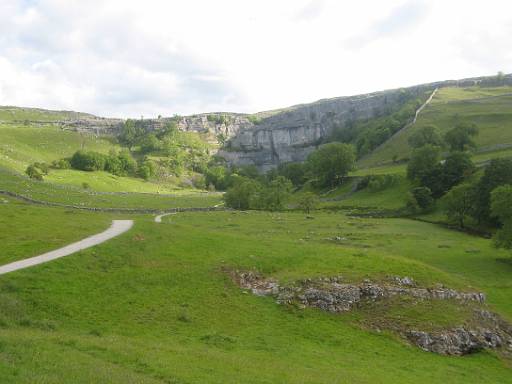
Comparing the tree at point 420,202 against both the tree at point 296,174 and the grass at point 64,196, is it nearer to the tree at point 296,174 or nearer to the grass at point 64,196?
the grass at point 64,196

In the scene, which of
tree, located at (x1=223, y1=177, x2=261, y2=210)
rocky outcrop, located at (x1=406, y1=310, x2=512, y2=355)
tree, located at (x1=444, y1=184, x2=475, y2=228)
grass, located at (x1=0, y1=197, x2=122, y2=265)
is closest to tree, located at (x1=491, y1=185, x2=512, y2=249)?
tree, located at (x1=444, y1=184, x2=475, y2=228)

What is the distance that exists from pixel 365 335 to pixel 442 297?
8183 mm

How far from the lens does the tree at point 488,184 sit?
7150 centimetres

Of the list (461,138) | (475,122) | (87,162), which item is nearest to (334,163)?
(461,138)

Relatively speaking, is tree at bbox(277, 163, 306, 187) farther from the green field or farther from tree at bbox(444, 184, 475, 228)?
the green field

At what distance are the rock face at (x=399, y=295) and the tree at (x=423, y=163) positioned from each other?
73.0 m

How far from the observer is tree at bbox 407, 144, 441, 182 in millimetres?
99831

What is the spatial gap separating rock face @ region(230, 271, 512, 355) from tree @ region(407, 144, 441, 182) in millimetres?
73008

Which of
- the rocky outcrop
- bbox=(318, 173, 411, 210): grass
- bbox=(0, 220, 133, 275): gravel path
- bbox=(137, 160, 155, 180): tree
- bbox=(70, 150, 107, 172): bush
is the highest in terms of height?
bbox=(70, 150, 107, 172): bush

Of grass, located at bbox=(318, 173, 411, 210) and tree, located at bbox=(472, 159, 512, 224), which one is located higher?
tree, located at bbox=(472, 159, 512, 224)

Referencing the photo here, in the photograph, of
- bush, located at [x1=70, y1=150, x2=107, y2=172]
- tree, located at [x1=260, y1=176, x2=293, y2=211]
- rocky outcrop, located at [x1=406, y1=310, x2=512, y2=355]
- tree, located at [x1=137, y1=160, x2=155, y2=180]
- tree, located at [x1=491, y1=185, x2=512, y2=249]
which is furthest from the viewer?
tree, located at [x1=137, y1=160, x2=155, y2=180]

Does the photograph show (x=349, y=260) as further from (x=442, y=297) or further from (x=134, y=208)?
(x=134, y=208)

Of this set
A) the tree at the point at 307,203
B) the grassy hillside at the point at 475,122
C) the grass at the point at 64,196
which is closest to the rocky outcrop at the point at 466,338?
the tree at the point at 307,203

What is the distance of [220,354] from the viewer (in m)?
19.4
